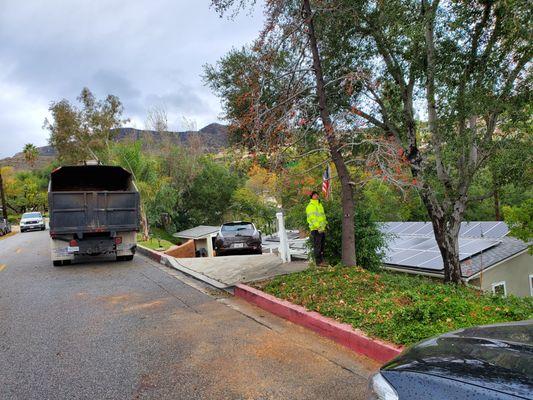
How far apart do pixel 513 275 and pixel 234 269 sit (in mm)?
14329

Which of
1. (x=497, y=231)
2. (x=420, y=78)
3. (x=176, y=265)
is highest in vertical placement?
(x=420, y=78)

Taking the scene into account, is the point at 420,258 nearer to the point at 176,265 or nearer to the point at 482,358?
the point at 176,265

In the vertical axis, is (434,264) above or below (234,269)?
below

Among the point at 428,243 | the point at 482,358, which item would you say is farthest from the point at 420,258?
the point at 482,358

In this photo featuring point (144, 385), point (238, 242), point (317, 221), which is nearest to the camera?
point (144, 385)

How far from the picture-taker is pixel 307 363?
460 centimetres

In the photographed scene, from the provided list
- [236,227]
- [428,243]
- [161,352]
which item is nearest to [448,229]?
[236,227]

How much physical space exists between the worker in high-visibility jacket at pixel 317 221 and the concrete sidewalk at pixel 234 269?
953mm

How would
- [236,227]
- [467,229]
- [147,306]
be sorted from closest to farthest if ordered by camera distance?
[147,306] → [236,227] → [467,229]

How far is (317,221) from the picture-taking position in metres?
8.95

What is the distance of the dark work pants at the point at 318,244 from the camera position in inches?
360

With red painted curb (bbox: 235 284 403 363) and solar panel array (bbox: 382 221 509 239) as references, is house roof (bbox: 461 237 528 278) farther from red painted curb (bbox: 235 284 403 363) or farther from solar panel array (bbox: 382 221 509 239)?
red painted curb (bbox: 235 284 403 363)

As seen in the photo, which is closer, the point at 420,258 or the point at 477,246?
the point at 420,258

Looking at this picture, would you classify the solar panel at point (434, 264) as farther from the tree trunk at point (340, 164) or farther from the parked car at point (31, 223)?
the parked car at point (31, 223)
